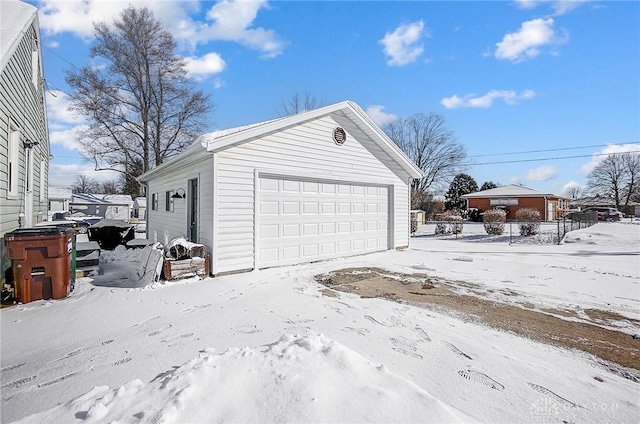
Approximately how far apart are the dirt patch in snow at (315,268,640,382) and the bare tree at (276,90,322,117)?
20.7 metres

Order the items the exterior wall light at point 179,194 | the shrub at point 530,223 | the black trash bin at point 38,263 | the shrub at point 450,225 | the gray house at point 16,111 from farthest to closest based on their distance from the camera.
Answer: the shrub at point 450,225, the shrub at point 530,223, the exterior wall light at point 179,194, the gray house at point 16,111, the black trash bin at point 38,263

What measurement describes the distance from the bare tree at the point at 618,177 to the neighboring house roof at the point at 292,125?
52232 mm

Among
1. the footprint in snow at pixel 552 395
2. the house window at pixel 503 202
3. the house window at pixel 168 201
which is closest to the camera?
the footprint in snow at pixel 552 395

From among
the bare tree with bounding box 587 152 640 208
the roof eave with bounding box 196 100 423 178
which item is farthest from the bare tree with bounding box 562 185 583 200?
the roof eave with bounding box 196 100 423 178

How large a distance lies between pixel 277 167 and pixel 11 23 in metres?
5.38

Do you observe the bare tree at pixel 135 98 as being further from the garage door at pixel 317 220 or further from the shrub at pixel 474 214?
the shrub at pixel 474 214

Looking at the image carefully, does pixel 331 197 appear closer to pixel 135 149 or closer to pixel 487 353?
pixel 487 353

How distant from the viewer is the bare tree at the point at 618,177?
4606 cm

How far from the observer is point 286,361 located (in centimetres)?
261

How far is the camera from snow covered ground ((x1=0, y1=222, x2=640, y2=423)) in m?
2.11

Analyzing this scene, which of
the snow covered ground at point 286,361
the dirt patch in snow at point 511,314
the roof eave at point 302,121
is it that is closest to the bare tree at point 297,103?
A: the roof eave at point 302,121

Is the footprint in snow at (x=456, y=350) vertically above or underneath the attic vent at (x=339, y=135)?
underneath

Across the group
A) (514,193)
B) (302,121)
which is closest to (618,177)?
(514,193)

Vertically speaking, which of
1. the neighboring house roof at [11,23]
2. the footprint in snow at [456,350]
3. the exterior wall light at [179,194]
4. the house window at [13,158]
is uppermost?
the neighboring house roof at [11,23]
